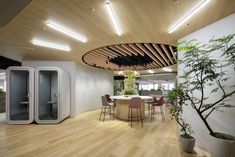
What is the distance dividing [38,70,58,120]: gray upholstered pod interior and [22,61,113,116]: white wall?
0.70 metres

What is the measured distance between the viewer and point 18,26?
3.52m

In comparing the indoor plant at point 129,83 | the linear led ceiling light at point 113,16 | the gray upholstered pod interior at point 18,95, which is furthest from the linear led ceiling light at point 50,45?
the indoor plant at point 129,83

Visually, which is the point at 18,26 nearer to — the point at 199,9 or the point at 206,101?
the point at 199,9

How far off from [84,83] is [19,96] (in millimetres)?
3083

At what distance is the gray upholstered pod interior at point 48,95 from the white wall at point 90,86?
1197mm

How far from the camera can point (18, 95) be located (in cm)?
654

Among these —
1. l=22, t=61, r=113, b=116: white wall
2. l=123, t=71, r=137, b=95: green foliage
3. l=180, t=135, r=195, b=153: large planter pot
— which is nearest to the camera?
l=180, t=135, r=195, b=153: large planter pot

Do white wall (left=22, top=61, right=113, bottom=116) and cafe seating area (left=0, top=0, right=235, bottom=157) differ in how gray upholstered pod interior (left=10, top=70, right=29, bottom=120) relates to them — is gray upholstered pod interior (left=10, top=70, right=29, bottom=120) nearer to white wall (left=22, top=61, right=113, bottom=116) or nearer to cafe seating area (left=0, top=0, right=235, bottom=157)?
cafe seating area (left=0, top=0, right=235, bottom=157)

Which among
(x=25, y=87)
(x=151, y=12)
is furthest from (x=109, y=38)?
(x=25, y=87)

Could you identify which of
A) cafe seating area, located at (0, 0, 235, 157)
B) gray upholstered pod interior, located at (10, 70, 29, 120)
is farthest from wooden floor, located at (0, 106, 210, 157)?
gray upholstered pod interior, located at (10, 70, 29, 120)

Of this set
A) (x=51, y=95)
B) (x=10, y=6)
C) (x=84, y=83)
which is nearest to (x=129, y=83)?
(x=84, y=83)

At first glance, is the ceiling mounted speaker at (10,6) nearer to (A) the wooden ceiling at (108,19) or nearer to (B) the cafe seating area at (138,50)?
(B) the cafe seating area at (138,50)

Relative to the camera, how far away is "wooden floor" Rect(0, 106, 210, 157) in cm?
328

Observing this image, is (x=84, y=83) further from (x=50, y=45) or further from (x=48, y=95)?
(x=50, y=45)
